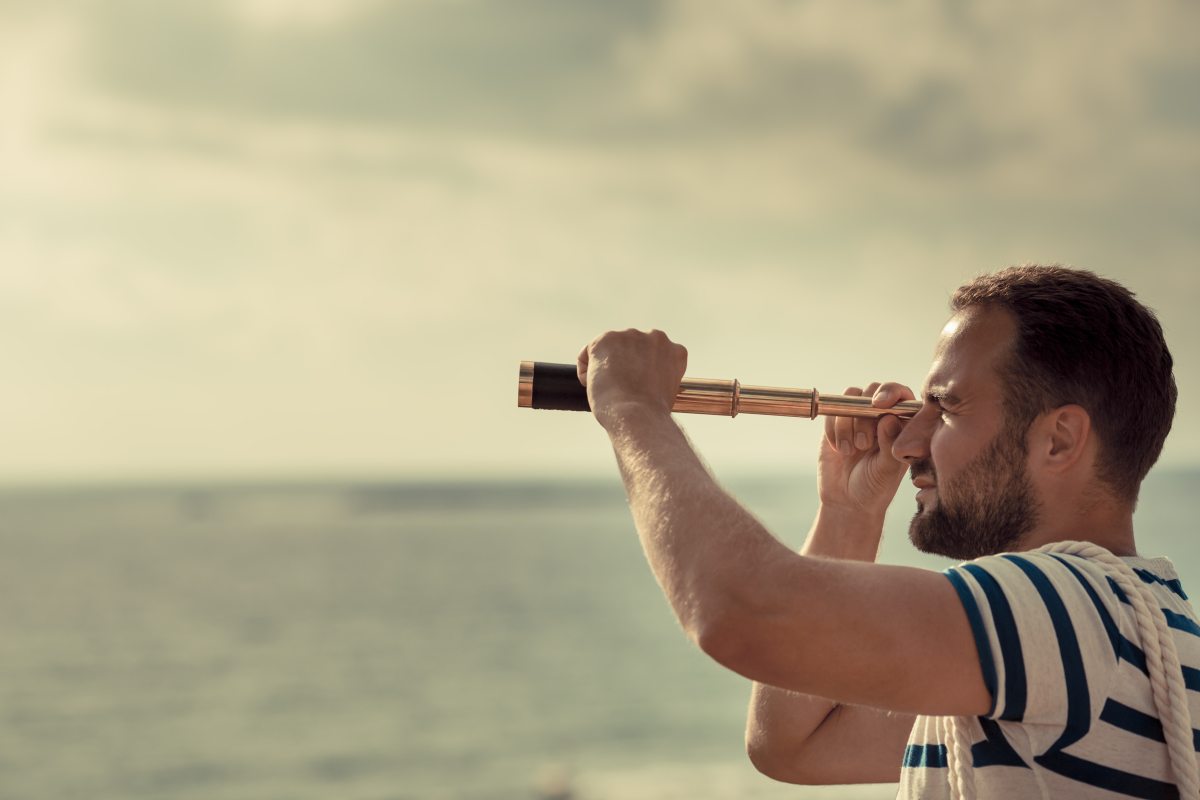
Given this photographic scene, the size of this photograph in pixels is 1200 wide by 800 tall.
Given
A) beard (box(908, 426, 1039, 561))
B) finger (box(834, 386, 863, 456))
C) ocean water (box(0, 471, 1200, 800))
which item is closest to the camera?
beard (box(908, 426, 1039, 561))

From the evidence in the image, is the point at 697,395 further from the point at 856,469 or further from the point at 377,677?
the point at 377,677

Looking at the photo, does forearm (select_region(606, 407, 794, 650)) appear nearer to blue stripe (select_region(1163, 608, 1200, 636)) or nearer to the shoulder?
the shoulder

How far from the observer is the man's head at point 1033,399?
1256mm

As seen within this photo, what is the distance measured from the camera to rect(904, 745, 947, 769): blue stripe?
3.96 feet

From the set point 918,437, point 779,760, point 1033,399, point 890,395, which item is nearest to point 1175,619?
point 1033,399

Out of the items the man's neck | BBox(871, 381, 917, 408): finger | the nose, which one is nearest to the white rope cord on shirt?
the man's neck

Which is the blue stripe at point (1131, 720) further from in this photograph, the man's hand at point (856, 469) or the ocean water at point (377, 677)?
the ocean water at point (377, 677)

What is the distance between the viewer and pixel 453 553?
40656 mm

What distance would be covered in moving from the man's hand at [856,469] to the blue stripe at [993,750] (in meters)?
0.62

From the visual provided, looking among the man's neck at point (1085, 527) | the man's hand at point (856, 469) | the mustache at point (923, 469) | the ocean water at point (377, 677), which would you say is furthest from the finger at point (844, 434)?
the ocean water at point (377, 677)

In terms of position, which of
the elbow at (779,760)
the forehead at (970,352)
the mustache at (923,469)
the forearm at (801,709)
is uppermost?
the forehead at (970,352)

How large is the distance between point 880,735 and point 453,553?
132 feet

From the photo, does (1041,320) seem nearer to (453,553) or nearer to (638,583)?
(638,583)

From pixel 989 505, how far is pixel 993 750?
348 millimetres
